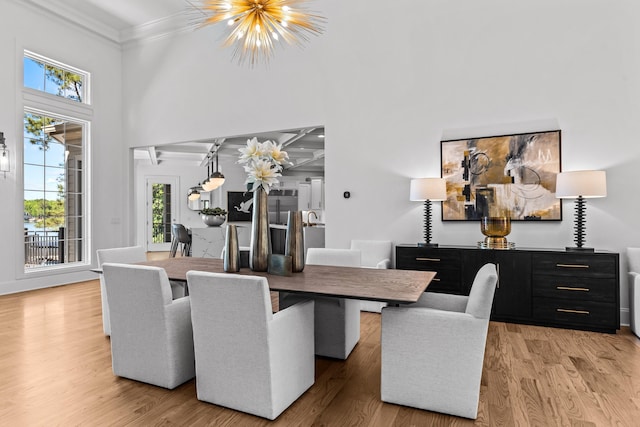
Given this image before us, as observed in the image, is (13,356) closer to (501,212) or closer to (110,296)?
(110,296)

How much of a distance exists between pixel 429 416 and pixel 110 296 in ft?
6.65

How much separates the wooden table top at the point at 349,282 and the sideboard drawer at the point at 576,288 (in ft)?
5.50

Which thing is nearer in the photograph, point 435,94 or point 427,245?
point 427,245

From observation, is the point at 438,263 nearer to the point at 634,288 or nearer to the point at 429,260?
the point at 429,260

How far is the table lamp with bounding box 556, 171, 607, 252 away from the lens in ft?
11.2

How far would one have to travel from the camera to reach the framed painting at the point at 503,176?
3902 mm

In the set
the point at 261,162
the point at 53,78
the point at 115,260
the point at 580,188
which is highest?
the point at 53,78

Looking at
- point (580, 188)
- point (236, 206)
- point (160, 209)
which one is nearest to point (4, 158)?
point (160, 209)

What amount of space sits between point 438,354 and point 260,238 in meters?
1.31

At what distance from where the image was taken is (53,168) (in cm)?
586

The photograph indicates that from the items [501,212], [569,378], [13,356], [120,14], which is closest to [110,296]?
[13,356]

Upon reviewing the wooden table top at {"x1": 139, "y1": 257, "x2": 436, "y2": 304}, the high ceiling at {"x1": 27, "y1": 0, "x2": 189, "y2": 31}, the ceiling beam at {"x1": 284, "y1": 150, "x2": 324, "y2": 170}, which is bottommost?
the wooden table top at {"x1": 139, "y1": 257, "x2": 436, "y2": 304}

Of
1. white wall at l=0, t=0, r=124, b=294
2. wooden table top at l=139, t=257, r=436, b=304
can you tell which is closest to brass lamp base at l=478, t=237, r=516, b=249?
wooden table top at l=139, t=257, r=436, b=304

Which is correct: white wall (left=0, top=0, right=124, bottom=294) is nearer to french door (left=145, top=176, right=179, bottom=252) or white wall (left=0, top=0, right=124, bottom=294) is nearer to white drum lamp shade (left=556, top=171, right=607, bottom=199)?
french door (left=145, top=176, right=179, bottom=252)
